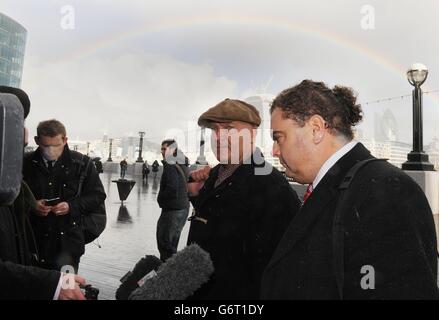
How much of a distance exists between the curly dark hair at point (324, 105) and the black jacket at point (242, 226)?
0.64 meters

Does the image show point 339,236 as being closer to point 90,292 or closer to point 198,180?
point 90,292

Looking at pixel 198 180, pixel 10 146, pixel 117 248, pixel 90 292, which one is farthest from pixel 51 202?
pixel 117 248

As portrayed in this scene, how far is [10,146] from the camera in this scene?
81 cm

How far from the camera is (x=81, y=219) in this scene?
361 cm

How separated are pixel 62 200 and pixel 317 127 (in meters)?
2.73

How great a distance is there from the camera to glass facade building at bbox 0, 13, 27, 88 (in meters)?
94.3

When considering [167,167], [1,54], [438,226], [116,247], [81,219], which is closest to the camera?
[81,219]

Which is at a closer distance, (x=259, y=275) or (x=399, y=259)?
(x=399, y=259)

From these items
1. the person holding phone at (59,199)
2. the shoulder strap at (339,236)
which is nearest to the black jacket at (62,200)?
the person holding phone at (59,199)

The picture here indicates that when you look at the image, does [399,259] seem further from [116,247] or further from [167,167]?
[116,247]

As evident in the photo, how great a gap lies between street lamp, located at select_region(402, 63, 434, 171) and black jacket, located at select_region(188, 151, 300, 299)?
1037cm

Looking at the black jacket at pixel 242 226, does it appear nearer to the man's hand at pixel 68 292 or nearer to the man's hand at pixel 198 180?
the man's hand at pixel 198 180
